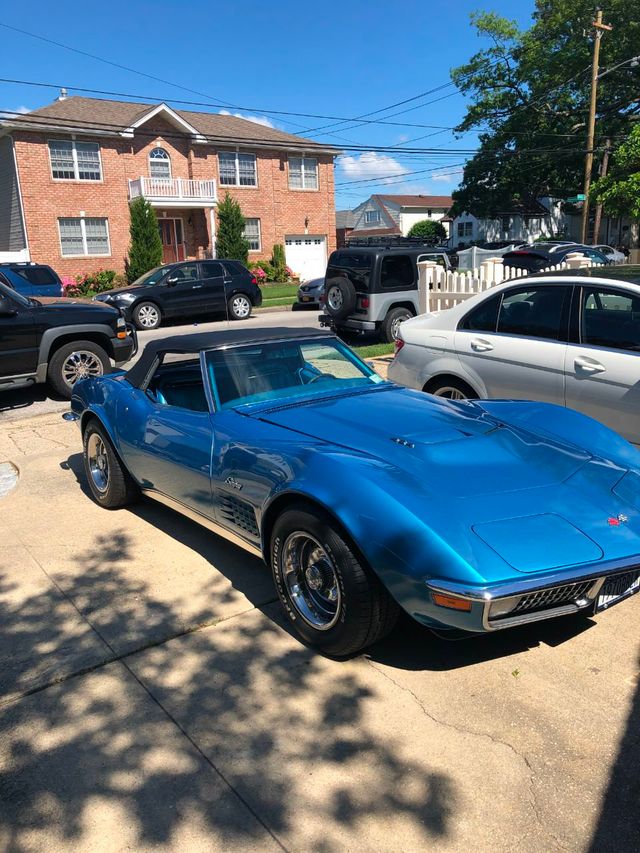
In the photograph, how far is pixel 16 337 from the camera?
8680mm

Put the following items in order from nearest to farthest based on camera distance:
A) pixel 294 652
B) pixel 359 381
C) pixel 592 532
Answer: pixel 592 532 → pixel 294 652 → pixel 359 381

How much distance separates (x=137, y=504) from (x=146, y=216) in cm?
2553

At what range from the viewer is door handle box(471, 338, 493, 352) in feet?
19.9

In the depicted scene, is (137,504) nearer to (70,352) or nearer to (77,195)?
(70,352)

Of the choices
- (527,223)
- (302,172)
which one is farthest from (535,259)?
(527,223)

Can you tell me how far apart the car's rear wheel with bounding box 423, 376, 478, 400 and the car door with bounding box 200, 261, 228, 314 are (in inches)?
488

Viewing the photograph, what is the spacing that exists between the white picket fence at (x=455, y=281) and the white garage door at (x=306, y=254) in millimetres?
24656

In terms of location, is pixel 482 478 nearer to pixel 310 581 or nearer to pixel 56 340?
pixel 310 581

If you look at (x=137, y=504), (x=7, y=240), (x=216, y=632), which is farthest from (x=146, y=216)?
(x=216, y=632)

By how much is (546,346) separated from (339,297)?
7888 millimetres

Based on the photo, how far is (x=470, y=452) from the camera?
3.50m

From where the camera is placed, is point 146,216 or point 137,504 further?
point 146,216

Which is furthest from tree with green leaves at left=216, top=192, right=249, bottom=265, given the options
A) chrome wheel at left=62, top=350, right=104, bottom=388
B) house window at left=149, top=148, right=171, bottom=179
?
chrome wheel at left=62, top=350, right=104, bottom=388

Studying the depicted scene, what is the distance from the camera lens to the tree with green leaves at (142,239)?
28562mm
